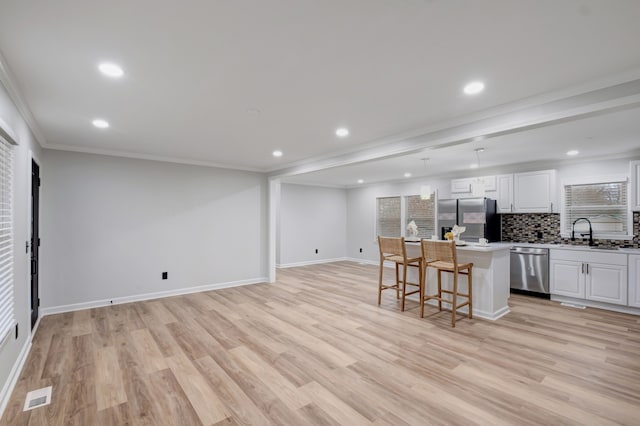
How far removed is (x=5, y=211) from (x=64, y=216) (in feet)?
7.14

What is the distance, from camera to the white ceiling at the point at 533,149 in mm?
3424

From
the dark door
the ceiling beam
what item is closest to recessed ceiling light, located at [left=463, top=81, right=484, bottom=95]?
the ceiling beam

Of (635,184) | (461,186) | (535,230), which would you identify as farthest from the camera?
(461,186)

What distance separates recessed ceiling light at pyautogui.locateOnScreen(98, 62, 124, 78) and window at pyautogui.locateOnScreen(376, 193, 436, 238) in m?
6.68

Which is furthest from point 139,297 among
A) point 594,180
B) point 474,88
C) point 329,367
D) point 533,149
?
point 594,180

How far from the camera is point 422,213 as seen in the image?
772cm

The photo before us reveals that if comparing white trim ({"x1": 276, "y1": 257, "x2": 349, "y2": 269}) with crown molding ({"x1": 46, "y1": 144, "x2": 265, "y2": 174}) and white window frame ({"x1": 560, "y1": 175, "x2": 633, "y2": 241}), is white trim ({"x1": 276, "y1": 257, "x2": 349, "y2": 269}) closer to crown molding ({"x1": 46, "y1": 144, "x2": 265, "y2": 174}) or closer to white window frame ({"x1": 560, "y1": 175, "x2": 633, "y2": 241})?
crown molding ({"x1": 46, "y1": 144, "x2": 265, "y2": 174})

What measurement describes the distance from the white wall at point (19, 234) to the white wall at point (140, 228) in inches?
52.4

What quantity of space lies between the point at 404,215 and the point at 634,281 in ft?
14.6

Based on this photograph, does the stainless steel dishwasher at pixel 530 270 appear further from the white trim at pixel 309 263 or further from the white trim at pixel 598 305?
the white trim at pixel 309 263

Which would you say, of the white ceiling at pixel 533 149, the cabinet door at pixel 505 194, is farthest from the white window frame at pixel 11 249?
the cabinet door at pixel 505 194

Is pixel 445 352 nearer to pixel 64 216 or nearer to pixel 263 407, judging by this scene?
pixel 263 407

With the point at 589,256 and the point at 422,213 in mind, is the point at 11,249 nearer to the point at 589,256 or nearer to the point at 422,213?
the point at 589,256

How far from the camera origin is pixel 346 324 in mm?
3863
